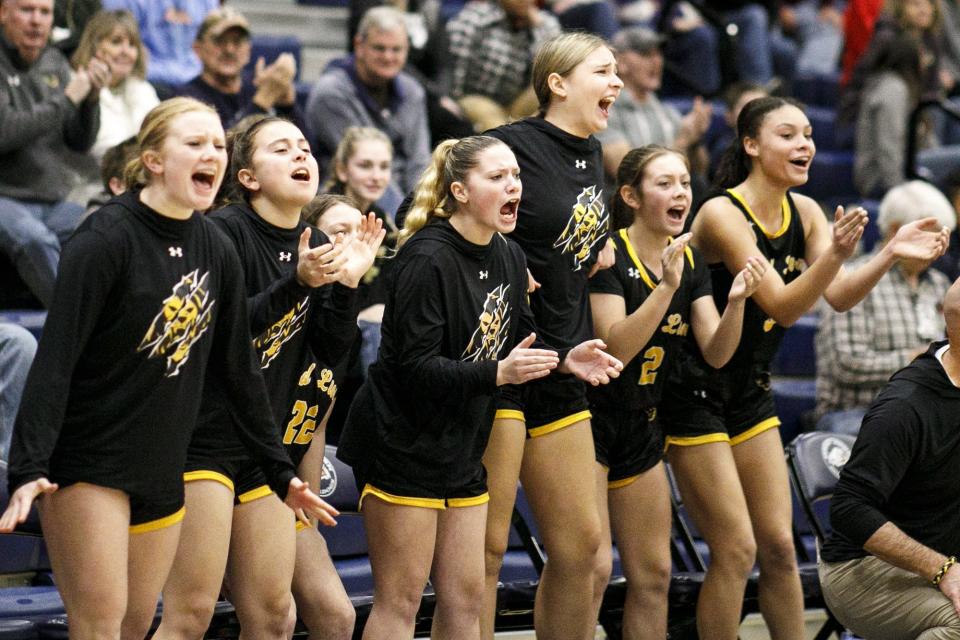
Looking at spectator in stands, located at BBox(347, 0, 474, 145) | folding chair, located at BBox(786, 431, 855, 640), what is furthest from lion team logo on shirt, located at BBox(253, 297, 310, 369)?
spectator in stands, located at BBox(347, 0, 474, 145)

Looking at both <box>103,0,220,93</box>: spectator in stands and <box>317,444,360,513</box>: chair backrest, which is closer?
<box>317,444,360,513</box>: chair backrest

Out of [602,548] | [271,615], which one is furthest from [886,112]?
[271,615]

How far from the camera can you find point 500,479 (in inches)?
157

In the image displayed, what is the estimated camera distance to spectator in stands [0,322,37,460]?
174 inches

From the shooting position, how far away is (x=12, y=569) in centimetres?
433

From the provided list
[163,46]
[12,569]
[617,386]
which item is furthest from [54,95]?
[617,386]

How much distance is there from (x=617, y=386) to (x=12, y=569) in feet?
6.05

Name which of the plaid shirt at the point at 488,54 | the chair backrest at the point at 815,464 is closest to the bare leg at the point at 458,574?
the chair backrest at the point at 815,464

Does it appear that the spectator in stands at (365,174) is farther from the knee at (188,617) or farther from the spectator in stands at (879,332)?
the knee at (188,617)

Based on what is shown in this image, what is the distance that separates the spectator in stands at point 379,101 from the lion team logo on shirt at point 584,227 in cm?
219

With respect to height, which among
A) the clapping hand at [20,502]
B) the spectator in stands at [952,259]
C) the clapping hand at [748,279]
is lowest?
the spectator in stands at [952,259]

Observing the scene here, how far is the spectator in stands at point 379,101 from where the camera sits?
6.39 meters

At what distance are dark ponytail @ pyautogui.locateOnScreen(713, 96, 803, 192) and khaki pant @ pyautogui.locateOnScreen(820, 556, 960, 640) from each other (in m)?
1.26

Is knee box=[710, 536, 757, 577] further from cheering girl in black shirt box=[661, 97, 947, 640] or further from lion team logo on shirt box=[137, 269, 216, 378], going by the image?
lion team logo on shirt box=[137, 269, 216, 378]
